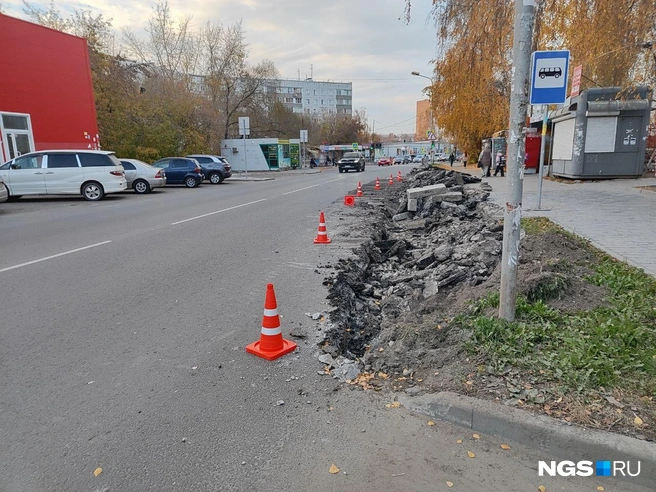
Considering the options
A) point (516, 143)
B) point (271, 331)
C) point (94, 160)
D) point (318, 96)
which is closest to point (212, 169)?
point (94, 160)

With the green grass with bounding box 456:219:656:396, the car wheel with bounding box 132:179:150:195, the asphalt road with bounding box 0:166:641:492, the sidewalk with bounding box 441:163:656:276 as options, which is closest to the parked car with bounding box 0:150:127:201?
the car wheel with bounding box 132:179:150:195

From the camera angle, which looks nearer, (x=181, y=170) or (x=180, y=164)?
(x=181, y=170)

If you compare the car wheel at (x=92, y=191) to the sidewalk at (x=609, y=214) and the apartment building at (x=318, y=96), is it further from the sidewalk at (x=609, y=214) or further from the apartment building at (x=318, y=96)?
the apartment building at (x=318, y=96)

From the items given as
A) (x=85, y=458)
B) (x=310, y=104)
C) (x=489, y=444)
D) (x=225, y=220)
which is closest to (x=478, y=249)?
(x=489, y=444)

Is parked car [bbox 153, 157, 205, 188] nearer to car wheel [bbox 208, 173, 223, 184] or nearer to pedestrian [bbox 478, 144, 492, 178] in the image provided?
car wheel [bbox 208, 173, 223, 184]

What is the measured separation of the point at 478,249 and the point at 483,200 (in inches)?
243

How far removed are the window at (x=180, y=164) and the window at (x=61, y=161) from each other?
735 cm

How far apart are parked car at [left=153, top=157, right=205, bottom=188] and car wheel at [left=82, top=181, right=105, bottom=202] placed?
6.96 meters

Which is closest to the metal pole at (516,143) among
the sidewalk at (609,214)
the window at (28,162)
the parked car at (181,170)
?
the sidewalk at (609,214)

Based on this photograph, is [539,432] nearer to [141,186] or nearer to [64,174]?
[64,174]

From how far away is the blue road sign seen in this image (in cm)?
422

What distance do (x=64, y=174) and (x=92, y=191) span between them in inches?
44.8

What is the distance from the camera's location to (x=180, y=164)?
78.4 ft

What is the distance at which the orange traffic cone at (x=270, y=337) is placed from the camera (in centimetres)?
388
